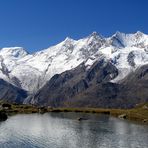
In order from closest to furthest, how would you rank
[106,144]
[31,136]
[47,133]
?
1. [106,144]
2. [31,136]
3. [47,133]

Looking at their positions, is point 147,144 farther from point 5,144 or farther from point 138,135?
point 5,144

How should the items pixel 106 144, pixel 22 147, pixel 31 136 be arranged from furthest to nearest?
pixel 31 136 → pixel 106 144 → pixel 22 147

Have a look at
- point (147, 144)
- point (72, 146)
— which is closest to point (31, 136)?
point (72, 146)

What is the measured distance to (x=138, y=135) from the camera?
551 feet

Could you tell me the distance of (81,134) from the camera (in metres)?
168

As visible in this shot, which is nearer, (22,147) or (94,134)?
(22,147)

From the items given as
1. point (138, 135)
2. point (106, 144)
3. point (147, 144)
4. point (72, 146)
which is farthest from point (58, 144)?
point (138, 135)

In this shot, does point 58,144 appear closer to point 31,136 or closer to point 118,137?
point 31,136

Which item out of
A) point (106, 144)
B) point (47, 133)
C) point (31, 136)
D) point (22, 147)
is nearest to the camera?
point (22, 147)

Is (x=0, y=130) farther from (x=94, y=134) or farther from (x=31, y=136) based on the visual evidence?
(x=94, y=134)

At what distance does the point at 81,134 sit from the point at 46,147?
4117 cm

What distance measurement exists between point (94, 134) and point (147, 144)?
30.0m

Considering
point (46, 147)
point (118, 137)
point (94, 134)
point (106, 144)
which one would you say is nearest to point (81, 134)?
point (94, 134)

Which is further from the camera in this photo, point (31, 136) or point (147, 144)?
point (31, 136)
